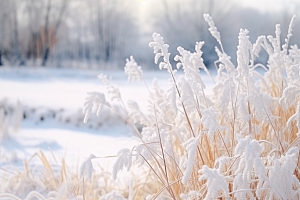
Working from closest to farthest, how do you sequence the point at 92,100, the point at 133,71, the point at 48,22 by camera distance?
the point at 92,100
the point at 133,71
the point at 48,22

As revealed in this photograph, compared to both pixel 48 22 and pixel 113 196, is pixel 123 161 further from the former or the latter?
pixel 48 22

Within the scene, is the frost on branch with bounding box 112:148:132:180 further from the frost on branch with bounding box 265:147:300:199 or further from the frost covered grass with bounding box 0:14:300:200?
the frost on branch with bounding box 265:147:300:199

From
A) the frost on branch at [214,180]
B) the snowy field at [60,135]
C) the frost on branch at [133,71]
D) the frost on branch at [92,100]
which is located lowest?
the snowy field at [60,135]

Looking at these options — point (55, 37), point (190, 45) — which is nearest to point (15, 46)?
point (55, 37)

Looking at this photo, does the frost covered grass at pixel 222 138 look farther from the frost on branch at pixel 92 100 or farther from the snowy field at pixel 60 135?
the snowy field at pixel 60 135

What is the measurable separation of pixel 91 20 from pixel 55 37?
1.65 metres

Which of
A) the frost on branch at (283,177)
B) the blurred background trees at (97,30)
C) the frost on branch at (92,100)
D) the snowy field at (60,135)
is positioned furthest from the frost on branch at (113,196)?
the blurred background trees at (97,30)

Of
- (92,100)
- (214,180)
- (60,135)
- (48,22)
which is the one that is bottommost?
(60,135)

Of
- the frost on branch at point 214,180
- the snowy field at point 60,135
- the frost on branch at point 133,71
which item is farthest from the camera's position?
the snowy field at point 60,135

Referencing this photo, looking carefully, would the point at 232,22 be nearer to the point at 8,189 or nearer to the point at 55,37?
the point at 55,37

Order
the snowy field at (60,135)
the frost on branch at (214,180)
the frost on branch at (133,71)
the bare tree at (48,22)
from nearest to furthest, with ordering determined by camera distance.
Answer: the frost on branch at (214,180)
the frost on branch at (133,71)
the snowy field at (60,135)
the bare tree at (48,22)

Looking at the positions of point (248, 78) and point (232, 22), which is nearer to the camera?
point (248, 78)

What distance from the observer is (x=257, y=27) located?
12953 mm

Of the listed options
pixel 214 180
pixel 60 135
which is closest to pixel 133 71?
pixel 214 180
